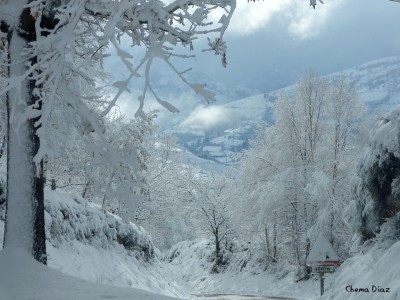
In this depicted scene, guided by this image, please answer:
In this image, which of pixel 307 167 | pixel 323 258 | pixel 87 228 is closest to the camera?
pixel 87 228

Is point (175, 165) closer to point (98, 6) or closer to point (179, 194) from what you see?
point (179, 194)

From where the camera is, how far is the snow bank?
23.2ft

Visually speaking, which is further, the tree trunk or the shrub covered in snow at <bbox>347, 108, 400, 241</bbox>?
the shrub covered in snow at <bbox>347, 108, 400, 241</bbox>

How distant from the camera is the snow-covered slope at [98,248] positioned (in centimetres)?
1085

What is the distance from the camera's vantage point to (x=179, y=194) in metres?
40.4

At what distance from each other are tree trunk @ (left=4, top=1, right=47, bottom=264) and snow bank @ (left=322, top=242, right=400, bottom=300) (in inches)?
187

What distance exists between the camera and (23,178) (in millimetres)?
5215

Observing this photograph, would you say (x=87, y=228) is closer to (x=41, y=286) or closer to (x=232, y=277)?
(x=41, y=286)

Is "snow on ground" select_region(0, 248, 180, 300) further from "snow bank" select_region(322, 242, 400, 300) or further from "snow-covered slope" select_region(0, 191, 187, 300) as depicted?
"snow-covered slope" select_region(0, 191, 187, 300)

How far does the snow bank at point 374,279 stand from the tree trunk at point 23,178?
15.5ft

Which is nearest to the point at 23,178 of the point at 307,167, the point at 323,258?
the point at 323,258

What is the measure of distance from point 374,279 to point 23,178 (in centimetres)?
594

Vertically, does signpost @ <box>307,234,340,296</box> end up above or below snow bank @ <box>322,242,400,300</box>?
below

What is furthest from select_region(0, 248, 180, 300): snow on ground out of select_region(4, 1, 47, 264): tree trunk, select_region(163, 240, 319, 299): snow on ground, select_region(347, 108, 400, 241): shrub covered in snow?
select_region(163, 240, 319, 299): snow on ground
